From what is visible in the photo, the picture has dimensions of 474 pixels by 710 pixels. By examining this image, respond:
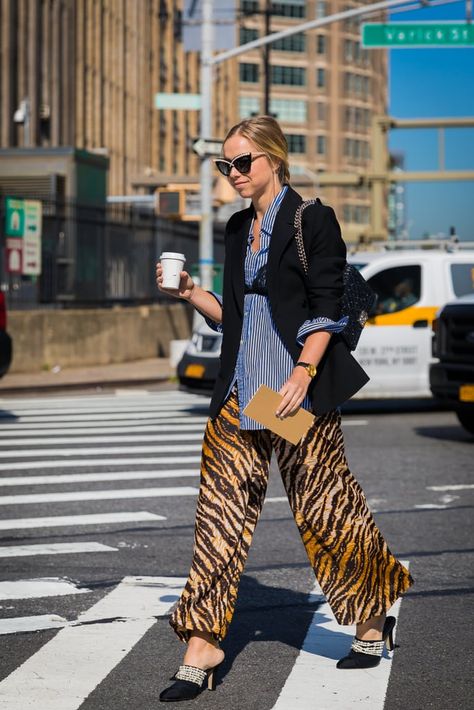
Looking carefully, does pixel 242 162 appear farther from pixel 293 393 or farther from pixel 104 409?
pixel 104 409

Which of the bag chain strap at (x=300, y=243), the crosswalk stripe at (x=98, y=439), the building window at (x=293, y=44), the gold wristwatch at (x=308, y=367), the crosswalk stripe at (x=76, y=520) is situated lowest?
the crosswalk stripe at (x=98, y=439)

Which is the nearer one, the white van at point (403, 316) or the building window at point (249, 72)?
the white van at point (403, 316)

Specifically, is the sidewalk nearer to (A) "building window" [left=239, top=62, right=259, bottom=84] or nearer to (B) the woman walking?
(B) the woman walking

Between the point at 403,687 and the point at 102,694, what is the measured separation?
1019 mm

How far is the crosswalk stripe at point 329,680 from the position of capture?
4.61 meters

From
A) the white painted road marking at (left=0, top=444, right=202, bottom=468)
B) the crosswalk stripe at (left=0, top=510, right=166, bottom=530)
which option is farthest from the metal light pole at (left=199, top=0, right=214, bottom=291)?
the crosswalk stripe at (left=0, top=510, right=166, bottom=530)

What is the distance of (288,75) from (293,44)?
3.18 m

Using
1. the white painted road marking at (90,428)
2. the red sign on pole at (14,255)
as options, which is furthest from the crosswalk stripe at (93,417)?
the red sign on pole at (14,255)

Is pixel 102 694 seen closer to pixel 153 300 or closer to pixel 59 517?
pixel 59 517

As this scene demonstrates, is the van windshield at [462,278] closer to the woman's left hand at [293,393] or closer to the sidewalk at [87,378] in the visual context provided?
the sidewalk at [87,378]

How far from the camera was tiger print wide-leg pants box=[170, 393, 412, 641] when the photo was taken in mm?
4734

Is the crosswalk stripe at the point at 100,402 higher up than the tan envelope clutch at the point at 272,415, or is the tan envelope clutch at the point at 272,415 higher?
the tan envelope clutch at the point at 272,415

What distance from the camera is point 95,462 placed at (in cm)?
1138

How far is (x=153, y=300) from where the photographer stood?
94.4ft
